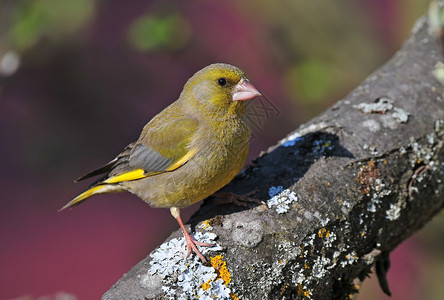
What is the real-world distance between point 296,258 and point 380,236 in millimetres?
575

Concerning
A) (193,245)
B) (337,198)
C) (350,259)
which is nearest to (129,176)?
(193,245)

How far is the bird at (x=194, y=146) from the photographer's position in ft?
8.82

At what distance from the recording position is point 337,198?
2428 millimetres

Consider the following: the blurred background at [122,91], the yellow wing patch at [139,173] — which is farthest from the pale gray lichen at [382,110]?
the blurred background at [122,91]

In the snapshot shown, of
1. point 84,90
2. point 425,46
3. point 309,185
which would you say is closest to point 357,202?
point 309,185

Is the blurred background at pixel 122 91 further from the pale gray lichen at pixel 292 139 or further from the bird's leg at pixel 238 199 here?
the bird's leg at pixel 238 199

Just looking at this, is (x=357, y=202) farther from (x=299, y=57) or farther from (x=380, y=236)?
(x=299, y=57)

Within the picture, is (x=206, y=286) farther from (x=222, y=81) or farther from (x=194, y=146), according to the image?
(x=222, y=81)

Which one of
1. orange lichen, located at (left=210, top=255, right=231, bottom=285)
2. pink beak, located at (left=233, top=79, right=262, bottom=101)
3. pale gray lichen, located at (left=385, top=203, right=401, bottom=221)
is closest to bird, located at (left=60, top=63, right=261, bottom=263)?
pink beak, located at (left=233, top=79, right=262, bottom=101)

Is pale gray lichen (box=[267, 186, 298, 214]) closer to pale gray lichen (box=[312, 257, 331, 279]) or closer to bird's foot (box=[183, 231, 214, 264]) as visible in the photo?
pale gray lichen (box=[312, 257, 331, 279])

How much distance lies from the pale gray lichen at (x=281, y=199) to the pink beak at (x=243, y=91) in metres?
0.55

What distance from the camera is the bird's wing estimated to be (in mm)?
2807

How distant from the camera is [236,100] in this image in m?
2.85

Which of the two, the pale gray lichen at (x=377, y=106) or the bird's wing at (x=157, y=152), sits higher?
the bird's wing at (x=157, y=152)
